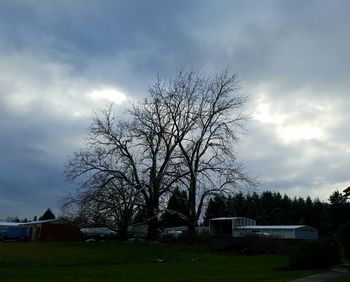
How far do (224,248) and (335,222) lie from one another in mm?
59275

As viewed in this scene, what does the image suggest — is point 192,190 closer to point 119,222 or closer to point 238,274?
point 119,222

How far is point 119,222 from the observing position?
186ft

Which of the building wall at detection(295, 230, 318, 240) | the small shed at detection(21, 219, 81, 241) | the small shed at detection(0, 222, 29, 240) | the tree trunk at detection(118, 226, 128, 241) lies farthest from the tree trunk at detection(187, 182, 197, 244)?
the small shed at detection(0, 222, 29, 240)

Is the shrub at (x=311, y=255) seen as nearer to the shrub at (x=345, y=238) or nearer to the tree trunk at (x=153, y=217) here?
the shrub at (x=345, y=238)

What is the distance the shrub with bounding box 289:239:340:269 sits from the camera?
81.1 ft

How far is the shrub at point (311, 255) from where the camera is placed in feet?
81.1

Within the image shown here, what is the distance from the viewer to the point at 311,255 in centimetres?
2473

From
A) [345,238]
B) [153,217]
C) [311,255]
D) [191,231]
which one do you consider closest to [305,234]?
[191,231]

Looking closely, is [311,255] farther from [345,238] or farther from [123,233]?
[123,233]

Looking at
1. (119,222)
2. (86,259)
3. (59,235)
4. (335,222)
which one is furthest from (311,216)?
(86,259)

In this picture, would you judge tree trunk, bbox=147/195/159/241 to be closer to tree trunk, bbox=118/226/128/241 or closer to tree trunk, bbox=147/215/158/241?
tree trunk, bbox=147/215/158/241

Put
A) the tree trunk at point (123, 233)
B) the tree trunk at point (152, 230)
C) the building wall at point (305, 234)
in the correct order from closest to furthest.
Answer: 1. the tree trunk at point (152, 230)
2. the tree trunk at point (123, 233)
3. the building wall at point (305, 234)

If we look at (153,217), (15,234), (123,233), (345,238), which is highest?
(15,234)

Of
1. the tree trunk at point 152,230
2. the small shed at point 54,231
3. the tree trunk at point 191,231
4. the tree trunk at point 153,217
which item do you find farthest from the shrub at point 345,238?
the small shed at point 54,231
